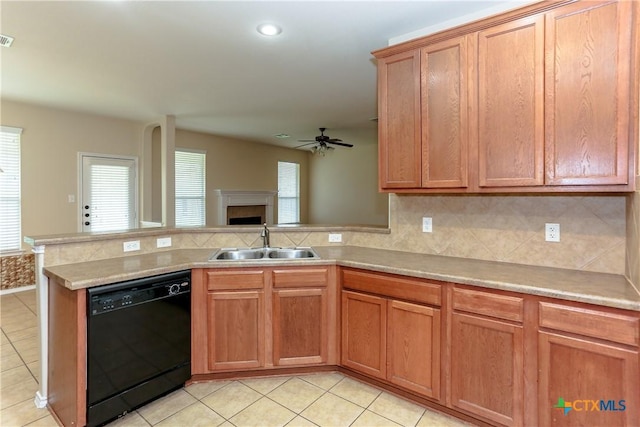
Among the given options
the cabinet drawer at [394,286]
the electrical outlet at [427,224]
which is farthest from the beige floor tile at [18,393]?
Answer: the electrical outlet at [427,224]

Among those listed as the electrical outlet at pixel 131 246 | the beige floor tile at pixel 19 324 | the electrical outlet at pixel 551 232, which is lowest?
the beige floor tile at pixel 19 324

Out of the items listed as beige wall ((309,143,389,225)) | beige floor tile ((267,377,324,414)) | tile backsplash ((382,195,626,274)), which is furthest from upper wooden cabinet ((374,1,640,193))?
beige wall ((309,143,389,225))

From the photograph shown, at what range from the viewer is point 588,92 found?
1.83 metres

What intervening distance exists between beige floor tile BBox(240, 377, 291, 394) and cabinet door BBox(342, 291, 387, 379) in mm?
496

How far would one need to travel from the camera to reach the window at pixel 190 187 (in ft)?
21.4

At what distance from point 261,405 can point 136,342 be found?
2.94 feet

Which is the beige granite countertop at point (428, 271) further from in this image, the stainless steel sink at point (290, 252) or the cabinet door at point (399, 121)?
the cabinet door at point (399, 121)

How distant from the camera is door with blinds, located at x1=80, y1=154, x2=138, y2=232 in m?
5.36

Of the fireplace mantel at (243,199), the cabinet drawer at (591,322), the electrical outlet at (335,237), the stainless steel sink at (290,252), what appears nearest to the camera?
the cabinet drawer at (591,322)

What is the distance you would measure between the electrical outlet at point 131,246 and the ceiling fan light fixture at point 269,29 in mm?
1954

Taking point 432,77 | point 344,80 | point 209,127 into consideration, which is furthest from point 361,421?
point 209,127

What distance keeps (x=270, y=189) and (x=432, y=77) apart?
6320mm

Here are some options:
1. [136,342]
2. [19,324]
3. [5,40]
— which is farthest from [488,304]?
[19,324]

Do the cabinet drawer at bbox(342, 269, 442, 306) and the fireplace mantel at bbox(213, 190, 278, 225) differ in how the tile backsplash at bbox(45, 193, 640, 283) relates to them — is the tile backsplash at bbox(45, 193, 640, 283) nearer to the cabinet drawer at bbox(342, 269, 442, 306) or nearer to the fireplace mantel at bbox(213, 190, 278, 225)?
the cabinet drawer at bbox(342, 269, 442, 306)
